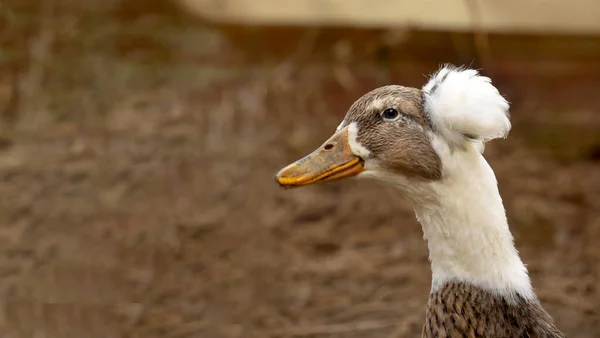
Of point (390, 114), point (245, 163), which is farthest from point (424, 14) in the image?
point (390, 114)

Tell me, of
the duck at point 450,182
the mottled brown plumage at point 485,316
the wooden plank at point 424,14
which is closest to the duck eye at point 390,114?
the duck at point 450,182

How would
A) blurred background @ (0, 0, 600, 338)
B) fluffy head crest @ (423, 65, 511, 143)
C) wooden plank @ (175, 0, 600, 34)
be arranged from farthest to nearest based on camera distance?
wooden plank @ (175, 0, 600, 34)
blurred background @ (0, 0, 600, 338)
fluffy head crest @ (423, 65, 511, 143)

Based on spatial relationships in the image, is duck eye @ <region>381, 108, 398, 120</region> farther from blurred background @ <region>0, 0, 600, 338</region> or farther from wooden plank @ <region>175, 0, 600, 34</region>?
wooden plank @ <region>175, 0, 600, 34</region>

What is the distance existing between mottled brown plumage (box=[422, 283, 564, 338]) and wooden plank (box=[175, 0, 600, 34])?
318 cm

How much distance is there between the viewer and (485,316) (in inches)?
75.8

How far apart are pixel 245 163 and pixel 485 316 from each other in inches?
113

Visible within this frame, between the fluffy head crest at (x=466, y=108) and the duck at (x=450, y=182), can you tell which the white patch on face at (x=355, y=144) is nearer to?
the duck at (x=450, y=182)

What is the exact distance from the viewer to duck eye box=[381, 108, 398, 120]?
6.37 ft

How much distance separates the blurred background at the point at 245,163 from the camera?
3.62 m

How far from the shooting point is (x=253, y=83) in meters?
5.12

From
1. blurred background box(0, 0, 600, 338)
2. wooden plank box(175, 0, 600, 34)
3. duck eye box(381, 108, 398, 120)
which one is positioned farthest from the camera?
wooden plank box(175, 0, 600, 34)

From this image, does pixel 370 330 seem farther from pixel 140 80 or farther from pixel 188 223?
pixel 140 80

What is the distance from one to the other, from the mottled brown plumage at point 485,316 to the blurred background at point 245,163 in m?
1.39

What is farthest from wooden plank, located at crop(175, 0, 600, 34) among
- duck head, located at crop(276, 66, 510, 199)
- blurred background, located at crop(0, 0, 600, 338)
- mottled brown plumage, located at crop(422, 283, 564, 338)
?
mottled brown plumage, located at crop(422, 283, 564, 338)
